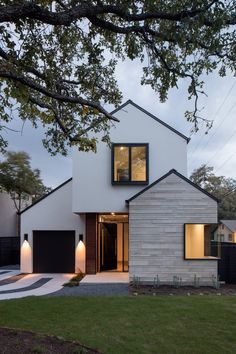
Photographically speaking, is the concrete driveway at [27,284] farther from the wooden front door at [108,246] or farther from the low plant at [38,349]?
the low plant at [38,349]

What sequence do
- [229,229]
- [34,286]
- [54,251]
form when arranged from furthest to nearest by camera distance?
[229,229]
[54,251]
[34,286]

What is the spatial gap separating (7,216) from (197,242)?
14.2 metres

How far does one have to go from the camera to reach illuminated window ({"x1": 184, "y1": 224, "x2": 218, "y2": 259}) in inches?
541

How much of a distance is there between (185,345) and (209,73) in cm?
491

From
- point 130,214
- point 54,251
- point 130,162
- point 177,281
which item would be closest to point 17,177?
point 54,251

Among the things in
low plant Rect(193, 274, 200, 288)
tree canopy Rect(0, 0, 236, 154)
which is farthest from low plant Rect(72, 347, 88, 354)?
low plant Rect(193, 274, 200, 288)

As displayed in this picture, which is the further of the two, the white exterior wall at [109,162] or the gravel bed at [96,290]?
the white exterior wall at [109,162]

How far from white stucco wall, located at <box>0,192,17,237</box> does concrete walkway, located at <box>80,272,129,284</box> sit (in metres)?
9.45

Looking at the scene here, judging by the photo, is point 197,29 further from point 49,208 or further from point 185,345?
point 49,208

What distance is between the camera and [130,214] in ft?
45.6

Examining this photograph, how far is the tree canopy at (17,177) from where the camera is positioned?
2417cm

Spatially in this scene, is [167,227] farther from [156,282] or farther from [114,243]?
[114,243]

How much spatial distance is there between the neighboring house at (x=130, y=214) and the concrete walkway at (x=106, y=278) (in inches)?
24.3

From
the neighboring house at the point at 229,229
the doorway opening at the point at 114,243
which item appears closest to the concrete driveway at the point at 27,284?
the doorway opening at the point at 114,243
